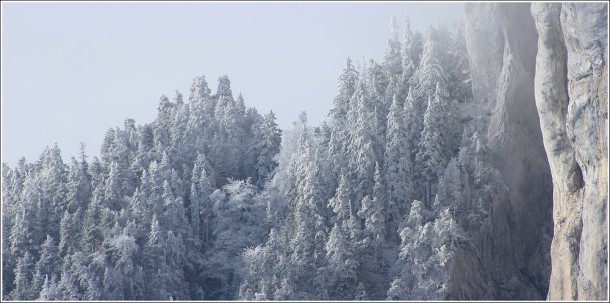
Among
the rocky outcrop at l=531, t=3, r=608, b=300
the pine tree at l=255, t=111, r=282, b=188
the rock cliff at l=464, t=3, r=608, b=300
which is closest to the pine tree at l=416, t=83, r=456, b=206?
the rock cliff at l=464, t=3, r=608, b=300

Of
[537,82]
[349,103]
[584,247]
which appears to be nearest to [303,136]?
[349,103]

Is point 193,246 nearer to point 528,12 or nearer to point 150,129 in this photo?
point 150,129

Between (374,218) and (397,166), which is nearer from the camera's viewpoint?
(374,218)

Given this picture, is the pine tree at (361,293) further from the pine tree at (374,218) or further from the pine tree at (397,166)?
the pine tree at (397,166)

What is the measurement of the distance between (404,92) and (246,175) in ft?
39.0

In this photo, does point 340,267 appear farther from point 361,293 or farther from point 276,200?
point 276,200

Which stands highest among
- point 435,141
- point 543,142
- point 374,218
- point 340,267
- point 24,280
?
point 435,141

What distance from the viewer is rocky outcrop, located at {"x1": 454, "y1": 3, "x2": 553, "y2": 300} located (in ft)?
273

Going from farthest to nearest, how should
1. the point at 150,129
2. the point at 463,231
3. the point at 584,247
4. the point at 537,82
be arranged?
1. the point at 150,129
2. the point at 463,231
3. the point at 537,82
4. the point at 584,247

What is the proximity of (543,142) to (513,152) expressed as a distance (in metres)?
5.76

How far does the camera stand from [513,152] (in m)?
84.8

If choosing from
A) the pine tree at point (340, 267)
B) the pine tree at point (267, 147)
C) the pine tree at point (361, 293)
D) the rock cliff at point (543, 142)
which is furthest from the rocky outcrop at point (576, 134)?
the pine tree at point (267, 147)

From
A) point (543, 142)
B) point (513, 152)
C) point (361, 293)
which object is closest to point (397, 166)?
point (513, 152)

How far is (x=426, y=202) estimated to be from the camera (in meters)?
86.4
